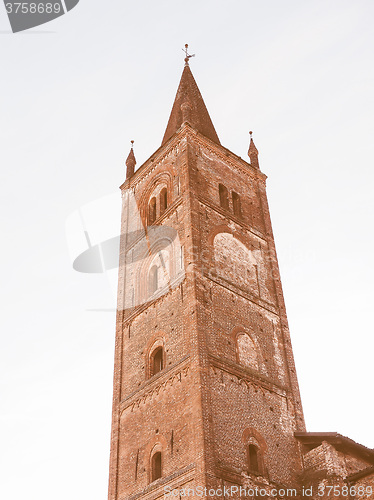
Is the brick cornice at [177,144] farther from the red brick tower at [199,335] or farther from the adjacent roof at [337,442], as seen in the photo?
the adjacent roof at [337,442]

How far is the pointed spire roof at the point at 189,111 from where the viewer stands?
83.0 ft

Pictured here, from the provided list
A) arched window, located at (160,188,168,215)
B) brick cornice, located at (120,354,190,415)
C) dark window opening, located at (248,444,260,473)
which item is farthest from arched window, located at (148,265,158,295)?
dark window opening, located at (248,444,260,473)

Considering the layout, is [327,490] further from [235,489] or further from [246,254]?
[246,254]

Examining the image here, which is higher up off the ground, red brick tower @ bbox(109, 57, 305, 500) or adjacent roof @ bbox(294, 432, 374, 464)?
red brick tower @ bbox(109, 57, 305, 500)

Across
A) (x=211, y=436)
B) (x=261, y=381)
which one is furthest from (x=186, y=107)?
(x=211, y=436)

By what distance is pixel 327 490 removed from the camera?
51.7 feet

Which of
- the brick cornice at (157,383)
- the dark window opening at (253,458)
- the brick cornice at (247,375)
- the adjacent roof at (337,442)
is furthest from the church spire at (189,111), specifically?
the dark window opening at (253,458)

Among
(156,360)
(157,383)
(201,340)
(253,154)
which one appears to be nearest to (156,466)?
(157,383)

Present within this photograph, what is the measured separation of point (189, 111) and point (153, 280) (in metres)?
8.11

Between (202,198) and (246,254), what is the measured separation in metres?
2.67

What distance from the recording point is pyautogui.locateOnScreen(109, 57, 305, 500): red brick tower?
1603 cm

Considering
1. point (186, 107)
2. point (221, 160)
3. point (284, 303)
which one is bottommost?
point (284, 303)

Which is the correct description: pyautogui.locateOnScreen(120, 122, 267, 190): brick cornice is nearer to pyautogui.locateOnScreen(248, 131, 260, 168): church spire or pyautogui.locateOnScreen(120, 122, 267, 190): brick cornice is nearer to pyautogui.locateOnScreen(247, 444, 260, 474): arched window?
pyautogui.locateOnScreen(248, 131, 260, 168): church spire

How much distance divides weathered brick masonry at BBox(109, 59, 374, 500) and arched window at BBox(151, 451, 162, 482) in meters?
0.03
